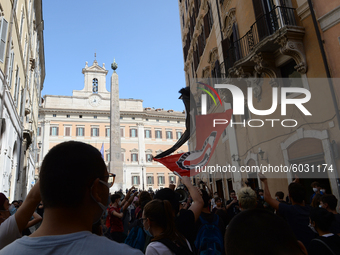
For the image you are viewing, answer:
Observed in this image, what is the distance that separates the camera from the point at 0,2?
9625 millimetres

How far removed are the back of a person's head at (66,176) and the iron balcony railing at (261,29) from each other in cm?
799

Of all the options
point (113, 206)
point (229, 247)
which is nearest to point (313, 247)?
point (229, 247)

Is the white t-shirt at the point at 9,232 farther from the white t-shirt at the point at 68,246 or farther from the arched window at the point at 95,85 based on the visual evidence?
the arched window at the point at 95,85

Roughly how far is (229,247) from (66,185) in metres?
0.73

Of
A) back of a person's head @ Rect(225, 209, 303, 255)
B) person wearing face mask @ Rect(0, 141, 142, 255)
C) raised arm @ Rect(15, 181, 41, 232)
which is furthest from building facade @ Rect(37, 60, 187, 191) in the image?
back of a person's head @ Rect(225, 209, 303, 255)

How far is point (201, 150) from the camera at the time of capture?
809 centimetres

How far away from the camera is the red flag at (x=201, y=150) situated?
7.28 meters

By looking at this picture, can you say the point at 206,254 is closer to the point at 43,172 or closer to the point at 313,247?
the point at 313,247

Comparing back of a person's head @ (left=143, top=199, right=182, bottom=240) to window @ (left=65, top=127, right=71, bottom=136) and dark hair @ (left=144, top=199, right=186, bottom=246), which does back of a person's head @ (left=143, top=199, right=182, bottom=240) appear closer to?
dark hair @ (left=144, top=199, right=186, bottom=246)

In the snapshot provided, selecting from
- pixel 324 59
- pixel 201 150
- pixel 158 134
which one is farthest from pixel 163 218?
pixel 158 134

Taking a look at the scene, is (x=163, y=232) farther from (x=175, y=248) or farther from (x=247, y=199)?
(x=247, y=199)

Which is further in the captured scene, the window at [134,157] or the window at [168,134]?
the window at [168,134]

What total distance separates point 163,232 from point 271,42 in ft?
24.8

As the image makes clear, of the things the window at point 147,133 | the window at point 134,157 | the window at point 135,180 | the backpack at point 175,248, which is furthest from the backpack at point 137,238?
the window at point 147,133
